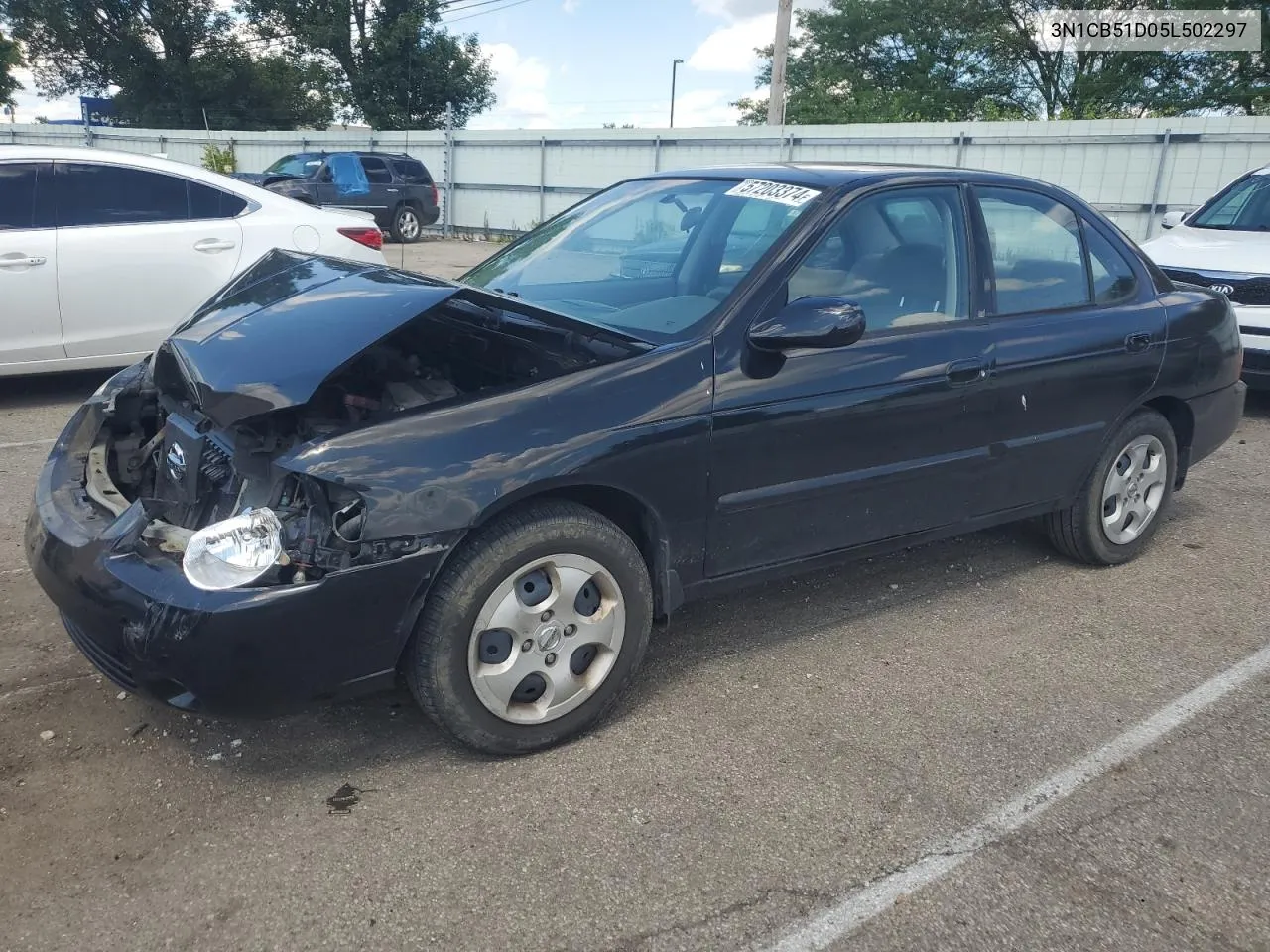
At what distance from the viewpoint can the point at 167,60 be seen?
41844 millimetres

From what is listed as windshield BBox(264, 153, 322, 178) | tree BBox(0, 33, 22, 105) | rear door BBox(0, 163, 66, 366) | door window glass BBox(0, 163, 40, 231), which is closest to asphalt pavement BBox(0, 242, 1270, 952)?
rear door BBox(0, 163, 66, 366)

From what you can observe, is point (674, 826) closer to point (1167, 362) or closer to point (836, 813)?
point (836, 813)

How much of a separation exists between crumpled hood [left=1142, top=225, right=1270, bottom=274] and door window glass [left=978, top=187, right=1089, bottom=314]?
3700 millimetres

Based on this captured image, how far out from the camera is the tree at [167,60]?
4150 cm

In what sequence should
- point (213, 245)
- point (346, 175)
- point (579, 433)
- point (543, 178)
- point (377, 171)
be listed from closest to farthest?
1. point (579, 433)
2. point (213, 245)
3. point (346, 175)
4. point (377, 171)
5. point (543, 178)

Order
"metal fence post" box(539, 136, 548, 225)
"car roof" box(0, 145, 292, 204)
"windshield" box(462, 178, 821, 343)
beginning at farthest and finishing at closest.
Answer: "metal fence post" box(539, 136, 548, 225) < "car roof" box(0, 145, 292, 204) < "windshield" box(462, 178, 821, 343)

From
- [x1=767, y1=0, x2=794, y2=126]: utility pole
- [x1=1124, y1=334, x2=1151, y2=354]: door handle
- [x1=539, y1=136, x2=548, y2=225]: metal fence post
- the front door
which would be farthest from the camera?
[x1=539, y1=136, x2=548, y2=225]: metal fence post

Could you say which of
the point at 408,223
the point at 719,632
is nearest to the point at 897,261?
the point at 719,632

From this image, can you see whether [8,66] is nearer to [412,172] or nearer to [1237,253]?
[412,172]

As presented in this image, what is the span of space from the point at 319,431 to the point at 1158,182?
14.5m

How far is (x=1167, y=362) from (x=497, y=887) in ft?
11.6

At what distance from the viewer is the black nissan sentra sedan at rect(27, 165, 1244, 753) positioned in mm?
2541

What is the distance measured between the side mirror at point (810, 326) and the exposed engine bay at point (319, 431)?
0.43 m

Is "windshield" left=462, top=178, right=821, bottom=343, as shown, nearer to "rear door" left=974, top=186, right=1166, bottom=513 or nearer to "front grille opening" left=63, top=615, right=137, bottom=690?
"rear door" left=974, top=186, right=1166, bottom=513
